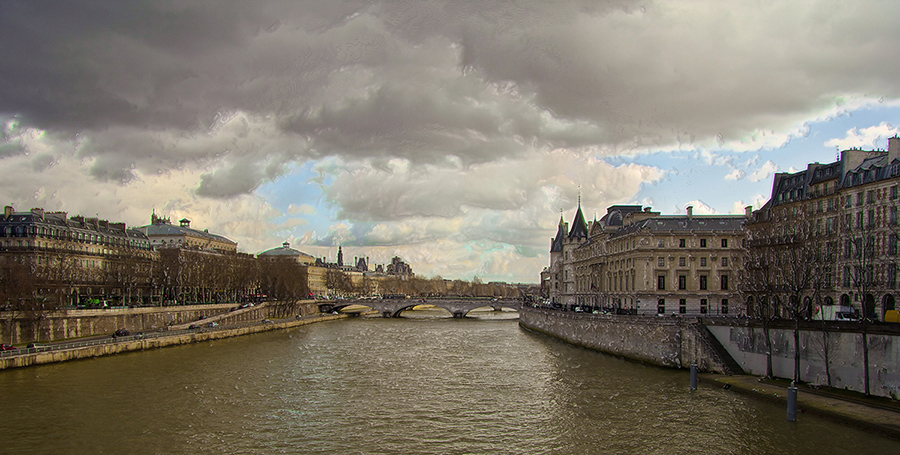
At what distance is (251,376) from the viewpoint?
5116cm

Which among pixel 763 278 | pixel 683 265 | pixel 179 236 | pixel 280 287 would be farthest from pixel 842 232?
pixel 179 236

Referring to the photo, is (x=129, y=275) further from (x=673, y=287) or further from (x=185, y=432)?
(x=673, y=287)

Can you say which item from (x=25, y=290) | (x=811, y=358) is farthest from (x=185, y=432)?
(x=25, y=290)

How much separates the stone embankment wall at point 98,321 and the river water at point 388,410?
40.8 ft

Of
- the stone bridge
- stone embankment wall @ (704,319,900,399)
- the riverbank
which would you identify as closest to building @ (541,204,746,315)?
stone embankment wall @ (704,319,900,399)

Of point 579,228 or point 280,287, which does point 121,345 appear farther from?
point 579,228

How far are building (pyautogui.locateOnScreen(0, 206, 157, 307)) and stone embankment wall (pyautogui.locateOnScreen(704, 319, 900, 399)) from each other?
7326 centimetres

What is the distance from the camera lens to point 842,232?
53.6 metres

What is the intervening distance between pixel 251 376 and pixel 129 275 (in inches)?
2243

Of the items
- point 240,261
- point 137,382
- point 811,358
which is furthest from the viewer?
point 240,261

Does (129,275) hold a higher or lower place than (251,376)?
higher

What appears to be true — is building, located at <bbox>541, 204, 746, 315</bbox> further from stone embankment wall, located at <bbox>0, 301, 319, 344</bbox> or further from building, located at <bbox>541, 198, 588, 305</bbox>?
stone embankment wall, located at <bbox>0, 301, 319, 344</bbox>

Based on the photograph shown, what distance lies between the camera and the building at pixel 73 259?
8219cm

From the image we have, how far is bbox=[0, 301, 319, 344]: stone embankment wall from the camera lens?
6419cm
